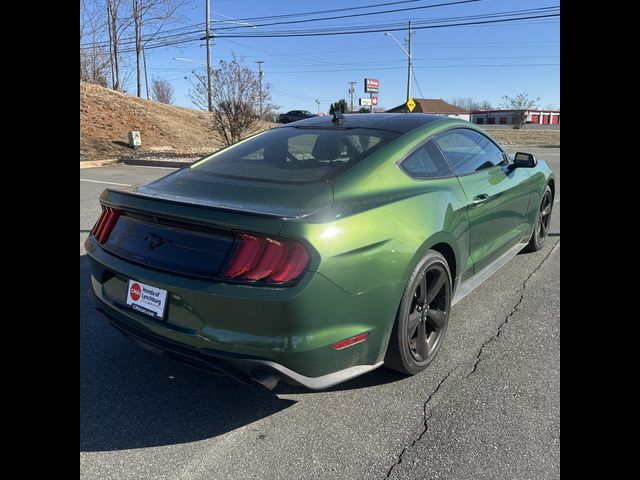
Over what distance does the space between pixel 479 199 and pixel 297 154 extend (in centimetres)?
131

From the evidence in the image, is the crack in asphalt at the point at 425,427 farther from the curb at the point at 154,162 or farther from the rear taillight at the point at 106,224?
the curb at the point at 154,162

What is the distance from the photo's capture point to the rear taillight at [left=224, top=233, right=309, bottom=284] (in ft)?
6.94

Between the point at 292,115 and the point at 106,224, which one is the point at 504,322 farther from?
the point at 292,115

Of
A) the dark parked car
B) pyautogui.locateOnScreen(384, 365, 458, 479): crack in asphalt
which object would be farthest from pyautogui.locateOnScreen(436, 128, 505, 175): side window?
the dark parked car

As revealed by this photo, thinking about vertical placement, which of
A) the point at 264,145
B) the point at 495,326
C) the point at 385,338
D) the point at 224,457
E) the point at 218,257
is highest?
the point at 264,145

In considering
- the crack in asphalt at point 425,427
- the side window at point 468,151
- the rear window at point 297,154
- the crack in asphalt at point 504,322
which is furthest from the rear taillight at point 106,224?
the crack in asphalt at point 504,322

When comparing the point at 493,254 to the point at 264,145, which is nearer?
the point at 264,145

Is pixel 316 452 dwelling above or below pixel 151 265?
below

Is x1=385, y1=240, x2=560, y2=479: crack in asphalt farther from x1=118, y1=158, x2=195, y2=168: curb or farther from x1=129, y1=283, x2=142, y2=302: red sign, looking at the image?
x1=118, y1=158, x2=195, y2=168: curb
